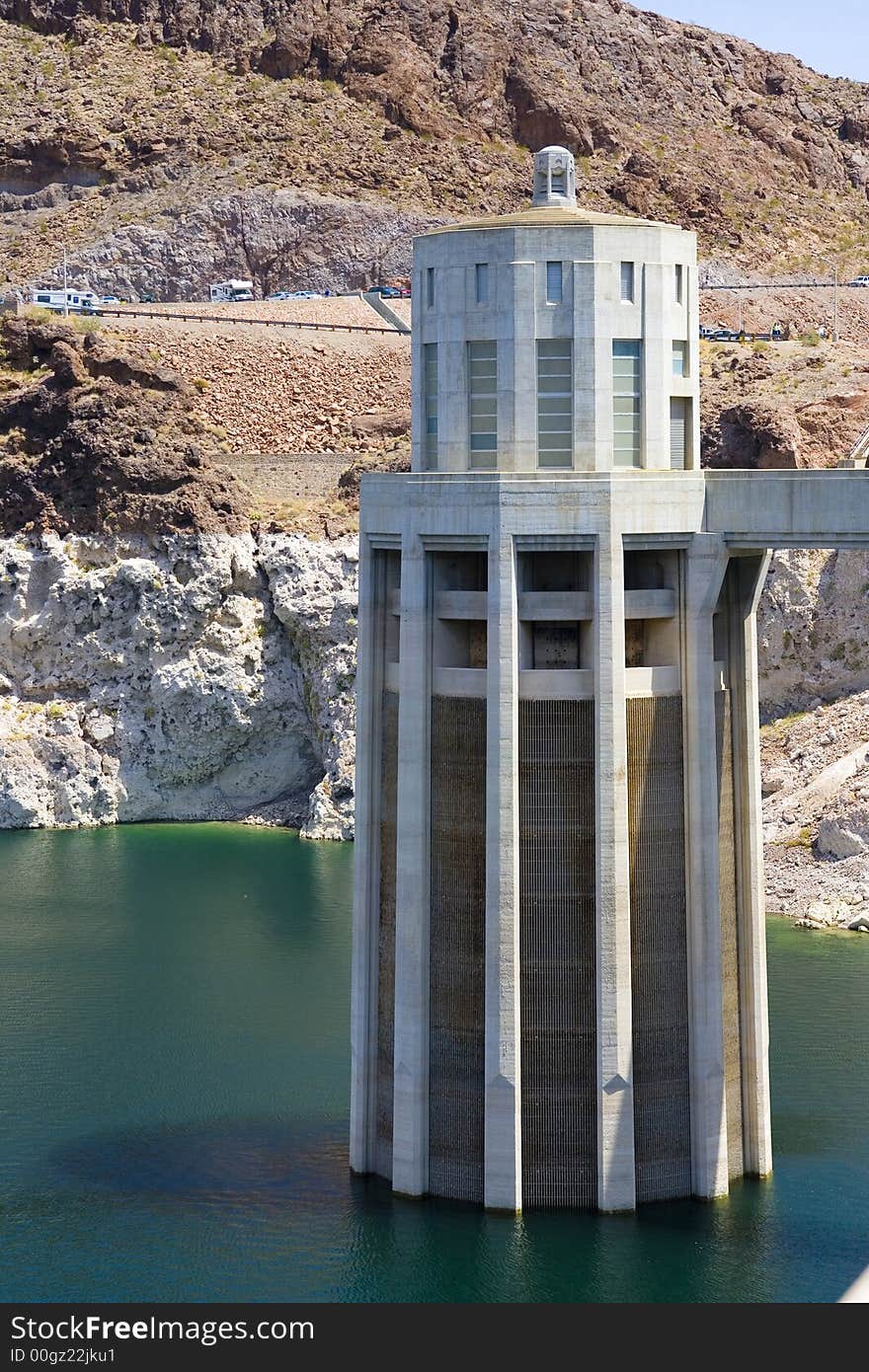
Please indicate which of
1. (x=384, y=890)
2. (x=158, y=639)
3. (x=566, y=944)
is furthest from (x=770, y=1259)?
(x=158, y=639)

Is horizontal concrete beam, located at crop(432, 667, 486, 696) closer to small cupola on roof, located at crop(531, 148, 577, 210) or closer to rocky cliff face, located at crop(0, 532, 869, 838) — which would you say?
small cupola on roof, located at crop(531, 148, 577, 210)

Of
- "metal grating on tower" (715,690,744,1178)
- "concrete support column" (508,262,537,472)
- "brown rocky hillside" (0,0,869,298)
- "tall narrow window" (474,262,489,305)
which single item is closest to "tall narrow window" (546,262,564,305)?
"concrete support column" (508,262,537,472)

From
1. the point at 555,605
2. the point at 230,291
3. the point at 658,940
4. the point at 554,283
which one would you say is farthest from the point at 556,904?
the point at 230,291

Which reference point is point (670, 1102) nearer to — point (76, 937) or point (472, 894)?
point (472, 894)

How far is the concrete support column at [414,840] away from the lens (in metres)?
50.6

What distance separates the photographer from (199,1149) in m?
55.8

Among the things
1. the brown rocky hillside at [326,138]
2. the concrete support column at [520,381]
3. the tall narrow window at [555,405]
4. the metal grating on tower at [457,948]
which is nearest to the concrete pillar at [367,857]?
the metal grating on tower at [457,948]

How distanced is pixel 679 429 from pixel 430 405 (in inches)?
182

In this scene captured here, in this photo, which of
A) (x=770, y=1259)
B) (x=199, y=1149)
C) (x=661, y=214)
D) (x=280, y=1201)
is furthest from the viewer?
(x=661, y=214)

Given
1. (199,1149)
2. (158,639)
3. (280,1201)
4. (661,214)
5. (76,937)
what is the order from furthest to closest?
1. (661,214)
2. (158,639)
3. (76,937)
4. (199,1149)
5. (280,1201)

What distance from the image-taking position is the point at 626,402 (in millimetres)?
50844

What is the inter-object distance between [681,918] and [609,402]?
9.38 m

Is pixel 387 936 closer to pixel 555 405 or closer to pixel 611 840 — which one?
pixel 611 840

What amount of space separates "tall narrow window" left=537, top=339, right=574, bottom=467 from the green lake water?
13.6 metres
